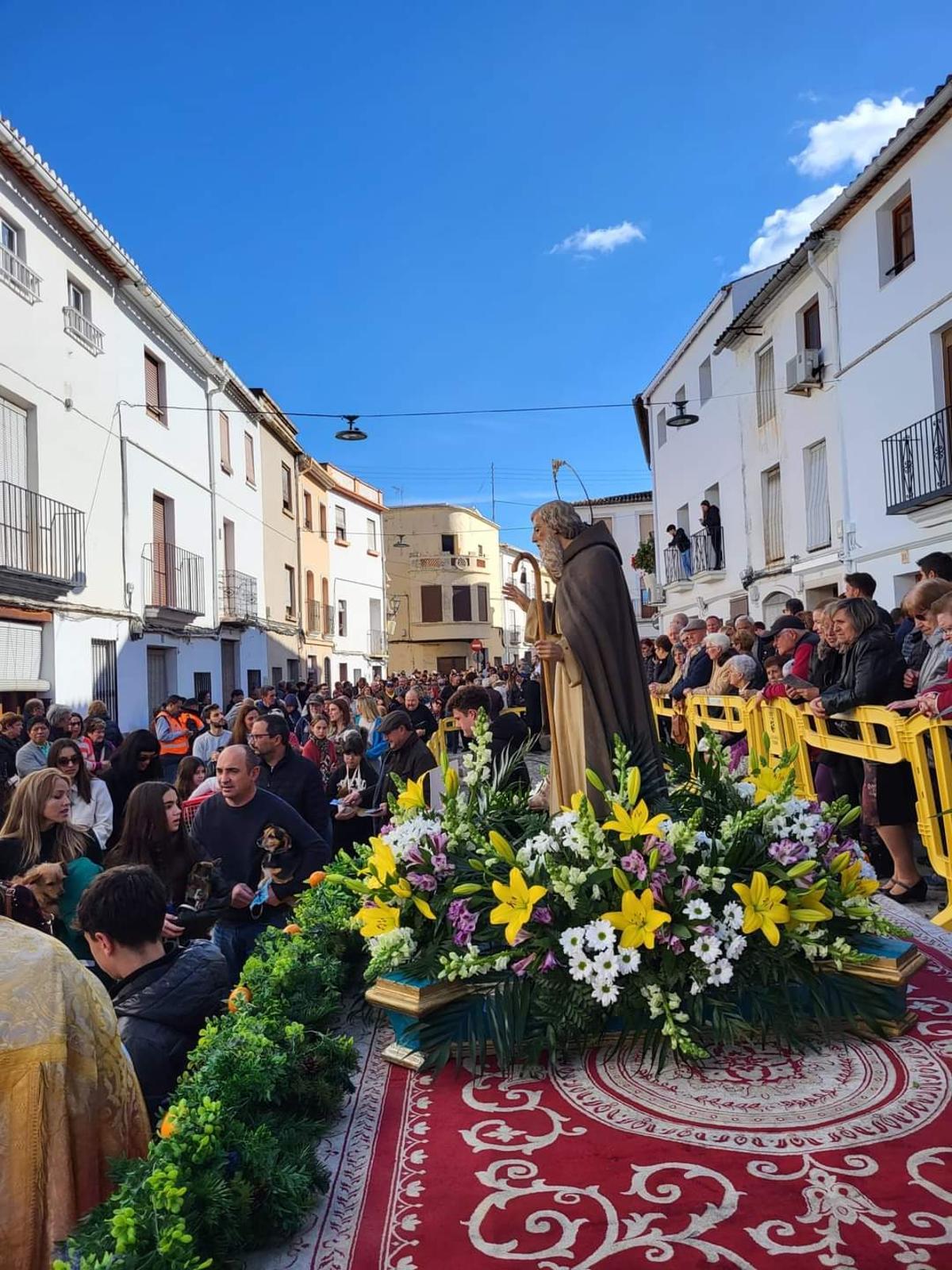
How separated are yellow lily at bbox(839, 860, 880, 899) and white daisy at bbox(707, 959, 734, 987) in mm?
648

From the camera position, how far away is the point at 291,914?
4.50 meters

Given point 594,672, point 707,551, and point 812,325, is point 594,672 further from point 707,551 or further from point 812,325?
point 707,551

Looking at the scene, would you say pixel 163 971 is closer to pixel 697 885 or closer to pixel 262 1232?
pixel 262 1232

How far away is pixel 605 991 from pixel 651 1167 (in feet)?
1.76

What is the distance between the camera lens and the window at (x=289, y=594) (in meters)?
27.3

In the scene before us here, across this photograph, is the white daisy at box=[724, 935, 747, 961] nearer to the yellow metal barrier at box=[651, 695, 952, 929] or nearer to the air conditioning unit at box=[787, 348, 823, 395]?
the yellow metal barrier at box=[651, 695, 952, 929]

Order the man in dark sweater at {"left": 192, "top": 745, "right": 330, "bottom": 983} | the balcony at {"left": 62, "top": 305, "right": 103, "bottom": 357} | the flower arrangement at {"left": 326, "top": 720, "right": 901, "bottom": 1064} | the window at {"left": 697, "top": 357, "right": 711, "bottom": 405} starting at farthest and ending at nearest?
the window at {"left": 697, "top": 357, "right": 711, "bottom": 405} < the balcony at {"left": 62, "top": 305, "right": 103, "bottom": 357} < the man in dark sweater at {"left": 192, "top": 745, "right": 330, "bottom": 983} < the flower arrangement at {"left": 326, "top": 720, "right": 901, "bottom": 1064}

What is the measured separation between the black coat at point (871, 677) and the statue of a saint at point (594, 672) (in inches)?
76.8

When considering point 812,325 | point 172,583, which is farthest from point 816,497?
point 172,583

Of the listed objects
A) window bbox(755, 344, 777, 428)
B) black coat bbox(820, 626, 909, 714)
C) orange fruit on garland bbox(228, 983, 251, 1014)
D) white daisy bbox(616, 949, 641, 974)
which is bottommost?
orange fruit on garland bbox(228, 983, 251, 1014)

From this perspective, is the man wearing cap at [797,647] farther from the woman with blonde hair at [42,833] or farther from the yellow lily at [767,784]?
the woman with blonde hair at [42,833]

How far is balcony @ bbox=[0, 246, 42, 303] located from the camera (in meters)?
12.4

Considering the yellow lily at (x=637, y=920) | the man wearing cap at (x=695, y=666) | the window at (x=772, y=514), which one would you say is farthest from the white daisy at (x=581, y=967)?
the window at (x=772, y=514)

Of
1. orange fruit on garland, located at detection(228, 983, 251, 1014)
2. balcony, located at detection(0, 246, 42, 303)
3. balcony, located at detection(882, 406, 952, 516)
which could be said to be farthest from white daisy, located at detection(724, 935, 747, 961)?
balcony, located at detection(0, 246, 42, 303)
